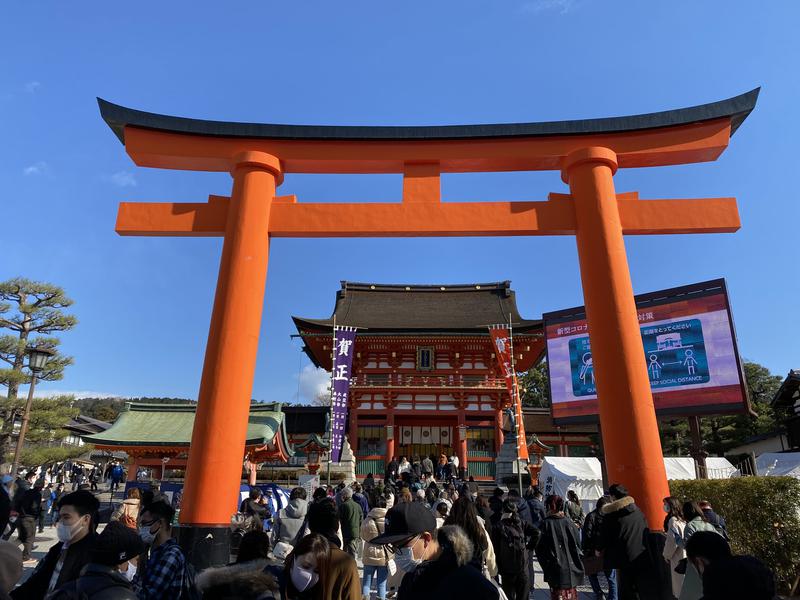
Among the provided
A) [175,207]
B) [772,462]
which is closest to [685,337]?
[772,462]

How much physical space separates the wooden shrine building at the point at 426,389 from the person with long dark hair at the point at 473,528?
21.2 metres

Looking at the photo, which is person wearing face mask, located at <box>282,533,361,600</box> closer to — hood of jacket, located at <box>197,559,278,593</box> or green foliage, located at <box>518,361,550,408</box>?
hood of jacket, located at <box>197,559,278,593</box>

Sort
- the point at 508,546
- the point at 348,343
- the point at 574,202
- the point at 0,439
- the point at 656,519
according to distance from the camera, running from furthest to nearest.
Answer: the point at 348,343 → the point at 0,439 → the point at 574,202 → the point at 656,519 → the point at 508,546

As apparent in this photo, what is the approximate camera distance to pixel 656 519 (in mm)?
6418

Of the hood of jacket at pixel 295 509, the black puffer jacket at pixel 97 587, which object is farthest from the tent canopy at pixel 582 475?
the black puffer jacket at pixel 97 587

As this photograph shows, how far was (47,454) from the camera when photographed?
17.2 m

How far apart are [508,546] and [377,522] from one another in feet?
6.26

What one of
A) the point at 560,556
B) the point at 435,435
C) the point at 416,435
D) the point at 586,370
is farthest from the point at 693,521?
the point at 435,435

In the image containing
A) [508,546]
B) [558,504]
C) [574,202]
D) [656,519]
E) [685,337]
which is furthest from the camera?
[685,337]

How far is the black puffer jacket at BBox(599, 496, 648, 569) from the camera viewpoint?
5.06 m

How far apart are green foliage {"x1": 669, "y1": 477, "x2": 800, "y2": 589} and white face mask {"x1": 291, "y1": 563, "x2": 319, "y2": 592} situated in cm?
710

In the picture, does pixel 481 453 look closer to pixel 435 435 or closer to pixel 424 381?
pixel 435 435

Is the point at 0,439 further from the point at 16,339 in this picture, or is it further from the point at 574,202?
the point at 574,202

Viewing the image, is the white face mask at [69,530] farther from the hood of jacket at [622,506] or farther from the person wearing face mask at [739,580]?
the hood of jacket at [622,506]
